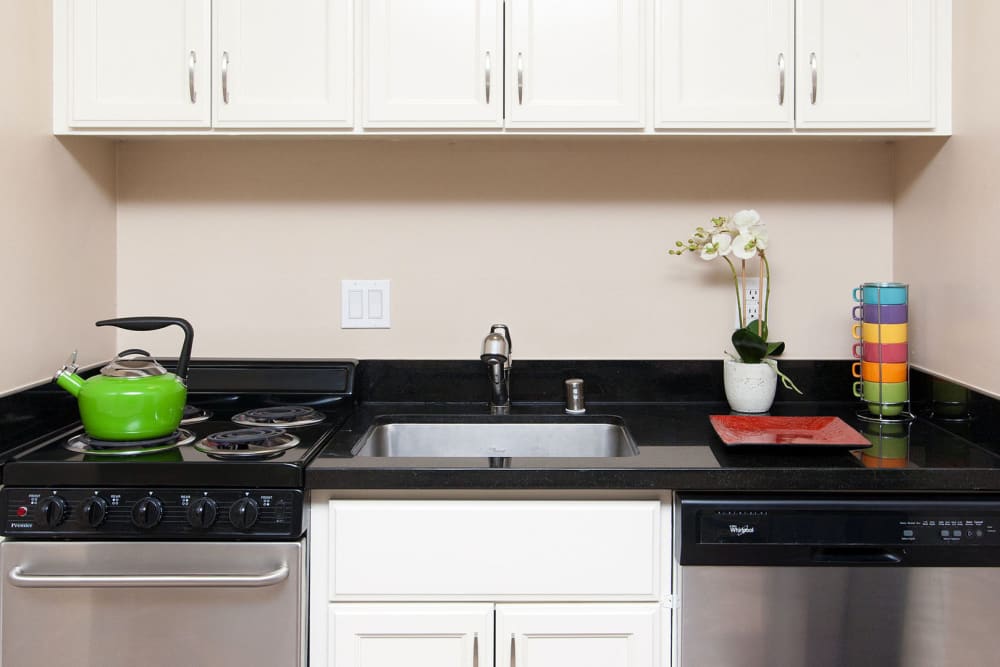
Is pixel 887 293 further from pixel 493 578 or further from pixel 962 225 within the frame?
pixel 493 578

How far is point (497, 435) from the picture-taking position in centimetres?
204

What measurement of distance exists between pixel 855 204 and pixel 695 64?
2.07 feet

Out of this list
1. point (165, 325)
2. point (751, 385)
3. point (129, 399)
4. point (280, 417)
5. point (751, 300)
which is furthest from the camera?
point (751, 300)

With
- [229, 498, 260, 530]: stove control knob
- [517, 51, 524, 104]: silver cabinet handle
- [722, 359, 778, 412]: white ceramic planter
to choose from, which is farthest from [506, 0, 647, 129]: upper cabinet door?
[229, 498, 260, 530]: stove control knob

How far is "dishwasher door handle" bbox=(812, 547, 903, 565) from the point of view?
1479mm

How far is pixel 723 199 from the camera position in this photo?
2135mm

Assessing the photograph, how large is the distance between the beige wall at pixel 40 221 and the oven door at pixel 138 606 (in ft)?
1.35

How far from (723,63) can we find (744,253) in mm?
443

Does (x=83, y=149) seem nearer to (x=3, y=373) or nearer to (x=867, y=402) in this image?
(x=3, y=373)

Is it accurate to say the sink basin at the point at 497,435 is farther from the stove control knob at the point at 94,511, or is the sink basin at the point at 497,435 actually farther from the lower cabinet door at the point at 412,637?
the stove control knob at the point at 94,511

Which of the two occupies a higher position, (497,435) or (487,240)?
(487,240)

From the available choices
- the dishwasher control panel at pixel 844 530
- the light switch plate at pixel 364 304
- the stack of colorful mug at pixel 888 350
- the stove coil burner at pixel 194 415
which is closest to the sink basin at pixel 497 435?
the light switch plate at pixel 364 304

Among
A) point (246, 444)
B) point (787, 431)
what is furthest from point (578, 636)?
point (246, 444)

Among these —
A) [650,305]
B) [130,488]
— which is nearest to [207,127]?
[130,488]
